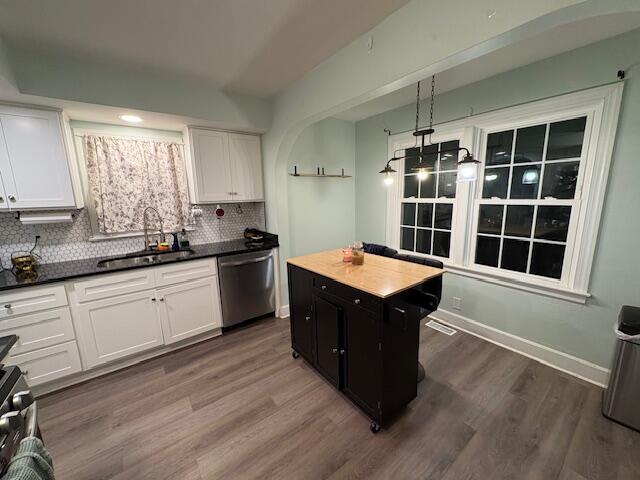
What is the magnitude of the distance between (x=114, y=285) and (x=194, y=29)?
6.69 ft

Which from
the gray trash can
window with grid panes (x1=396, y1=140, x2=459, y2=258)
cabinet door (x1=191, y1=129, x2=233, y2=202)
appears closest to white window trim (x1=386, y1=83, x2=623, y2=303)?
window with grid panes (x1=396, y1=140, x2=459, y2=258)

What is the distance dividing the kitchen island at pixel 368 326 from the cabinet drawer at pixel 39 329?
184cm

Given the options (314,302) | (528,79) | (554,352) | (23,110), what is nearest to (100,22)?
(23,110)

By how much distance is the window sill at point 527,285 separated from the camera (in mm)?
2061

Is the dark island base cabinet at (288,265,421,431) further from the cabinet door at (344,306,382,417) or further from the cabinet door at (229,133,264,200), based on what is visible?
the cabinet door at (229,133,264,200)

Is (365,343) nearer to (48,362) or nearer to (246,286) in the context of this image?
(246,286)

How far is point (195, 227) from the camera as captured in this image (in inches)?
121

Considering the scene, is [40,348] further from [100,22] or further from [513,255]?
[513,255]

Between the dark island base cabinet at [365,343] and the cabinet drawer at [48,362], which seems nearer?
the dark island base cabinet at [365,343]

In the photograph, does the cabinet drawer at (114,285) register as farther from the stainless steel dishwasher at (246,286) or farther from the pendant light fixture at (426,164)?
the pendant light fixture at (426,164)

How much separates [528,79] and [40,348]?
4418 millimetres

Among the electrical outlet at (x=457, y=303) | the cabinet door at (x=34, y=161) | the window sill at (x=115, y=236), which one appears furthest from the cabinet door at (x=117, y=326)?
the electrical outlet at (x=457, y=303)

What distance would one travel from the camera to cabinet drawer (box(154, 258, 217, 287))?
2.38 m

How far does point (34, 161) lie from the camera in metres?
2.00
